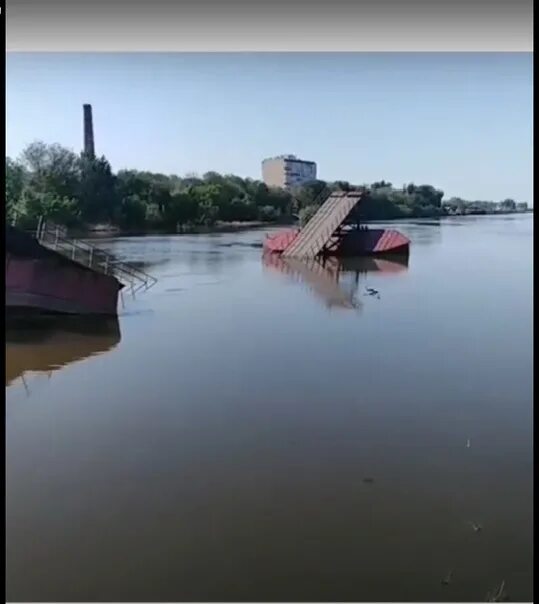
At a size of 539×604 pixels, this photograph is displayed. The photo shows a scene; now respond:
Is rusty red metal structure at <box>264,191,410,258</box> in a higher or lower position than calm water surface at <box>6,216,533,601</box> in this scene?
higher

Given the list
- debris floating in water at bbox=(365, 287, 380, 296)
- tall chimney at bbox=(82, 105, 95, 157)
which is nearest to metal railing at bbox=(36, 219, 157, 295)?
tall chimney at bbox=(82, 105, 95, 157)

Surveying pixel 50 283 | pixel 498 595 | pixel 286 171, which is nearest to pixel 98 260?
pixel 50 283

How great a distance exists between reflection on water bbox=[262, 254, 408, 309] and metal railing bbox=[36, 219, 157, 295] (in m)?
0.48

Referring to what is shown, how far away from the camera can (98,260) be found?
2494 millimetres

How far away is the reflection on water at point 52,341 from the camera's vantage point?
2400 mm

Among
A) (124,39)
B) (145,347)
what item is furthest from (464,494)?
(124,39)

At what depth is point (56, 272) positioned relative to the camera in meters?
2.53

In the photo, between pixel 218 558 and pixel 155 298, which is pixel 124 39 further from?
pixel 218 558

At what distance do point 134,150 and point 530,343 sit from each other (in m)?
1.57

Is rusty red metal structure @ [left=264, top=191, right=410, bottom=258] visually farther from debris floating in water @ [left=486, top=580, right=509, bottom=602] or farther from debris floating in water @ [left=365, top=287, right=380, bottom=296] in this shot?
debris floating in water @ [left=486, top=580, right=509, bottom=602]

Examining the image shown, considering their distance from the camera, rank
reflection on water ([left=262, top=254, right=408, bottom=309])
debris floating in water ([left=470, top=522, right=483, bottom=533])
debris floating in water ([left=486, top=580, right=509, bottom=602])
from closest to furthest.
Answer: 1. debris floating in water ([left=486, top=580, right=509, bottom=602])
2. debris floating in water ([left=470, top=522, right=483, bottom=533])
3. reflection on water ([left=262, top=254, right=408, bottom=309])

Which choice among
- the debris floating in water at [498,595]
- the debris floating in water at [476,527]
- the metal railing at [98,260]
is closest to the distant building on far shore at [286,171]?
the metal railing at [98,260]

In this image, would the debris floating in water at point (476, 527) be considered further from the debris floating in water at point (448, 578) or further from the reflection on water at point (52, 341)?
the reflection on water at point (52, 341)

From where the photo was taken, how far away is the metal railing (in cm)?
243
